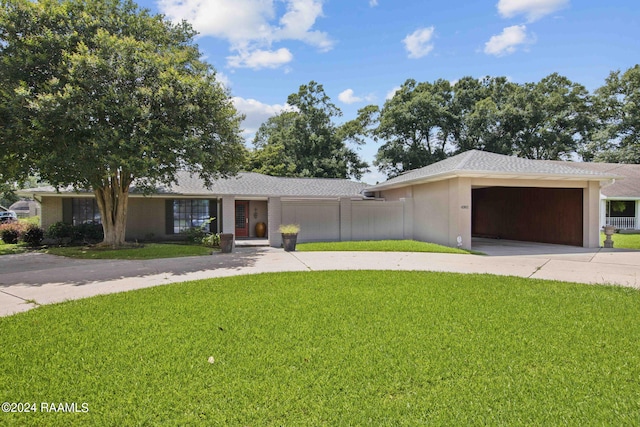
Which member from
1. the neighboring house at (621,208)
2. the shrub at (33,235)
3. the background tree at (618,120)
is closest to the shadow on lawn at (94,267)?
the shrub at (33,235)

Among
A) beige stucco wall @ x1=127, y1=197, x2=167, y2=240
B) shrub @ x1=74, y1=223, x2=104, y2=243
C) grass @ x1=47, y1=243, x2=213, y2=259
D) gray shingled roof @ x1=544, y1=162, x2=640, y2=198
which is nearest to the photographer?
grass @ x1=47, y1=243, x2=213, y2=259

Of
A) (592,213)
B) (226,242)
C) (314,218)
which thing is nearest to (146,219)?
(226,242)

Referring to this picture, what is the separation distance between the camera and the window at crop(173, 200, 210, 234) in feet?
56.5

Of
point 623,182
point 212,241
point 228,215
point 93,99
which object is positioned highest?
point 93,99

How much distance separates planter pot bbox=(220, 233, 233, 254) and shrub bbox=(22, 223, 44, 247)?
30.0 feet

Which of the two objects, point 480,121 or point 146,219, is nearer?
point 146,219

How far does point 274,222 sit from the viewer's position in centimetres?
1432

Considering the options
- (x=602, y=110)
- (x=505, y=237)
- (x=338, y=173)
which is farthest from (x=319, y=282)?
(x=602, y=110)

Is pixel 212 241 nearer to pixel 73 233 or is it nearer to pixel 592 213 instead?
pixel 73 233

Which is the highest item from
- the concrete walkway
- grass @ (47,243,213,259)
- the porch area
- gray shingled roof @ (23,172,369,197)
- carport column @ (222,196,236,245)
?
gray shingled roof @ (23,172,369,197)

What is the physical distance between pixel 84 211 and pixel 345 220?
1226cm

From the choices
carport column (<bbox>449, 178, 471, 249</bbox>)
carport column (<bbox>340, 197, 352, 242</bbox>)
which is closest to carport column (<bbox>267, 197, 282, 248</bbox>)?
carport column (<bbox>340, 197, 352, 242</bbox>)

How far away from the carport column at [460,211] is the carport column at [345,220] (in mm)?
4418

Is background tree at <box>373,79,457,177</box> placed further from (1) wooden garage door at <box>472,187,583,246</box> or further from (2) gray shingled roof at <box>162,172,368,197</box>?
(1) wooden garage door at <box>472,187,583,246</box>
